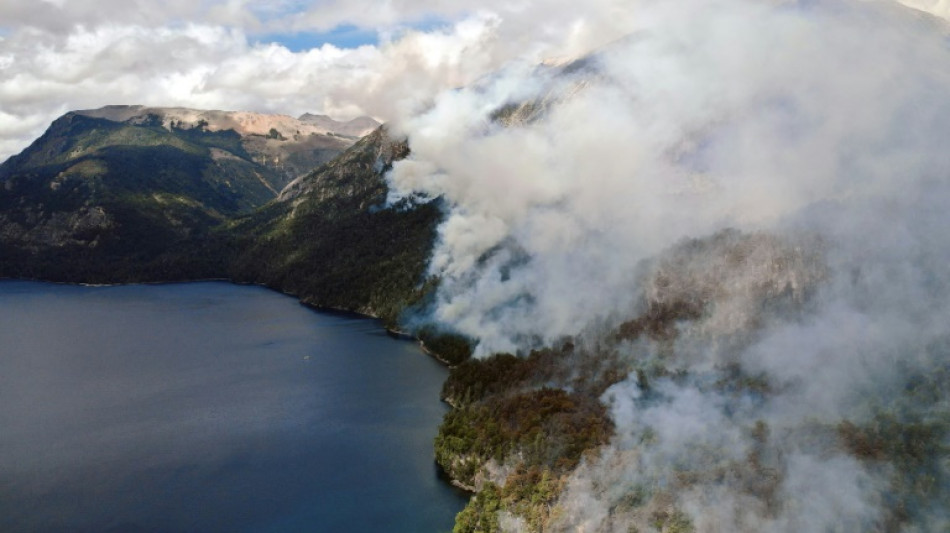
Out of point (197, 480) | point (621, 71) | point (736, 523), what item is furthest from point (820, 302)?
point (621, 71)

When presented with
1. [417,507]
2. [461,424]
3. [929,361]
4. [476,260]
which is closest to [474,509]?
[417,507]

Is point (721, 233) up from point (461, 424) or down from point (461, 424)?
up

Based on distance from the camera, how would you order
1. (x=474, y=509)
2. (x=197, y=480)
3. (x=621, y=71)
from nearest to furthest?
(x=474, y=509) < (x=197, y=480) < (x=621, y=71)

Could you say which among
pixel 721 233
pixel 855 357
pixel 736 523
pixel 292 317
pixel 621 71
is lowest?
pixel 292 317

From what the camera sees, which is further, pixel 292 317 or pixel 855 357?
pixel 292 317

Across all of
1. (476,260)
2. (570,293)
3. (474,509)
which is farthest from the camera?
(476,260)

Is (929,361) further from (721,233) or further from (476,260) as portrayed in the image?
(476,260)
